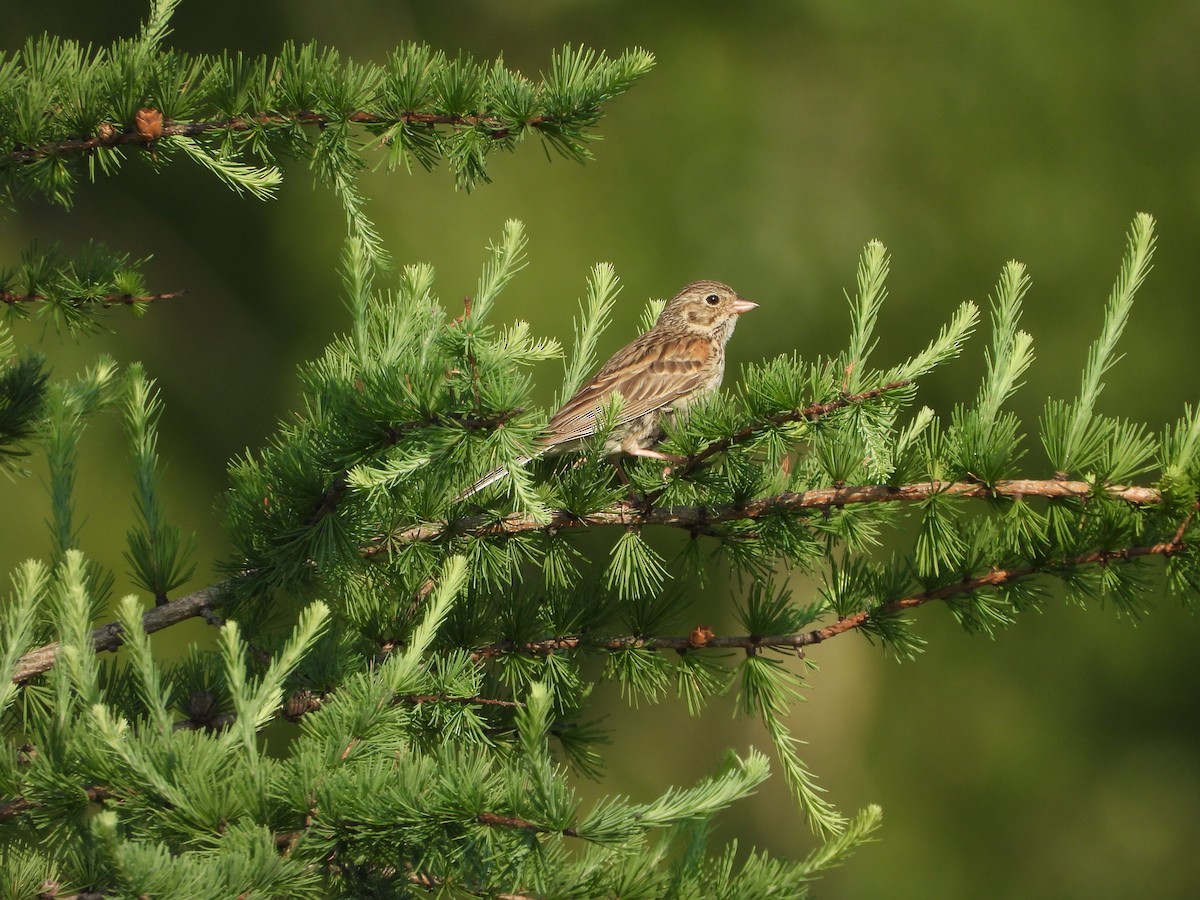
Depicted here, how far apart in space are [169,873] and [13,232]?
6.71 meters

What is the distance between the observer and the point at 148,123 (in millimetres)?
2203

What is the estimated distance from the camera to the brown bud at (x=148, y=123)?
2.20 m

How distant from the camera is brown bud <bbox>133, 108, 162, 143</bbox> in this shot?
2203mm

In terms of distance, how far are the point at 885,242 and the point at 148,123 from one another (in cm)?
617

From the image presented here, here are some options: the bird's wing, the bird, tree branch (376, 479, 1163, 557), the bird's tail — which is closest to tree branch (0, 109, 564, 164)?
the bird's tail

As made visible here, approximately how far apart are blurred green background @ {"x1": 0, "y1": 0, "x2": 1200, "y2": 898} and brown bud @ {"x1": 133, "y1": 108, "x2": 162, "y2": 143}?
5193 millimetres

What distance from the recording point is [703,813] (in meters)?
1.73

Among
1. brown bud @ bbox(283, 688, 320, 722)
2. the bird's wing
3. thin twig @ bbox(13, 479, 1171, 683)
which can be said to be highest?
the bird's wing

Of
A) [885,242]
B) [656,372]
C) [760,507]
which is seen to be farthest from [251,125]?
[885,242]

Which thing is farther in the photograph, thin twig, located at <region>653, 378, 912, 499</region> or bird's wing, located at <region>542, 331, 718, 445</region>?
bird's wing, located at <region>542, 331, 718, 445</region>

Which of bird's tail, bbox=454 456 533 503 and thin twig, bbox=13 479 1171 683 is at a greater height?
bird's tail, bbox=454 456 533 503

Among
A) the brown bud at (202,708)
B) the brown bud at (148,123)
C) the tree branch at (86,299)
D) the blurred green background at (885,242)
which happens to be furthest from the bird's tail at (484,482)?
the blurred green background at (885,242)

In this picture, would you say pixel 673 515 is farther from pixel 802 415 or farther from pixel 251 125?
pixel 251 125

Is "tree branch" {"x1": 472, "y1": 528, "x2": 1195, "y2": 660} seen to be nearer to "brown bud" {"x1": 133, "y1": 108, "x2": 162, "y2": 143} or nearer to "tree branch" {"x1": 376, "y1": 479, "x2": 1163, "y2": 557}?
"tree branch" {"x1": 376, "y1": 479, "x2": 1163, "y2": 557}
